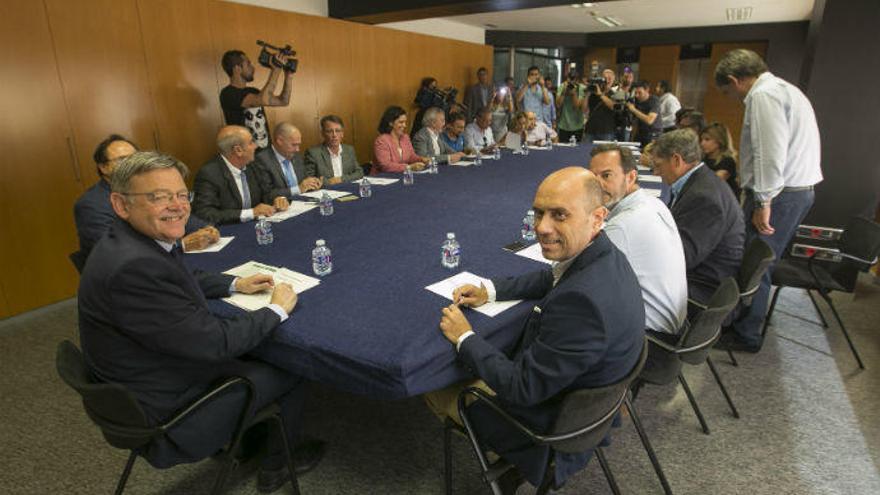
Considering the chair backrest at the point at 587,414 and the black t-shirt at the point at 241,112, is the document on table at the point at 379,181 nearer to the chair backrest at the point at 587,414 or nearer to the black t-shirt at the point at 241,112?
the black t-shirt at the point at 241,112

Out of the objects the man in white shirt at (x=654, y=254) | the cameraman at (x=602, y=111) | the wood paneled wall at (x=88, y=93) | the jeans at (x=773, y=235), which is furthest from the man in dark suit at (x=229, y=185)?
the cameraman at (x=602, y=111)

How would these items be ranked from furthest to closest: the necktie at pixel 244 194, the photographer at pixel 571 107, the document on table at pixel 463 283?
the photographer at pixel 571 107 < the necktie at pixel 244 194 < the document on table at pixel 463 283

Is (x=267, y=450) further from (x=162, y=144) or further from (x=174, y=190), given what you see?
(x=162, y=144)

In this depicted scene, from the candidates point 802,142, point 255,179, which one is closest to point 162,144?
point 255,179

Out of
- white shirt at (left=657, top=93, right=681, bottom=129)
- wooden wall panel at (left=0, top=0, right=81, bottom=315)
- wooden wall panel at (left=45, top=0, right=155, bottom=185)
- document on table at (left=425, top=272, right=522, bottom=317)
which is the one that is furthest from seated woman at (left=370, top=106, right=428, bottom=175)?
white shirt at (left=657, top=93, right=681, bottom=129)

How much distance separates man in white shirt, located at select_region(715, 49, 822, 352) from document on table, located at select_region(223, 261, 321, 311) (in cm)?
247

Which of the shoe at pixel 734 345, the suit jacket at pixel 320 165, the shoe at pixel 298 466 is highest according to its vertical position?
the suit jacket at pixel 320 165

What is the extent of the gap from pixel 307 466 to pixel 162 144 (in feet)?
11.6

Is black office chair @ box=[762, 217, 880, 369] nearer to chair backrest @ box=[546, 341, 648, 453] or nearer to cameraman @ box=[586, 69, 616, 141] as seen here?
chair backrest @ box=[546, 341, 648, 453]

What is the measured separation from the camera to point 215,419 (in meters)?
1.51

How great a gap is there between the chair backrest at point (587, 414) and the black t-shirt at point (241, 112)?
3.93 meters

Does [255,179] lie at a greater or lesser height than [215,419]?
greater

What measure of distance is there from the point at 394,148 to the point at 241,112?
1420 millimetres

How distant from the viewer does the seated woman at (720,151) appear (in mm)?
3566
